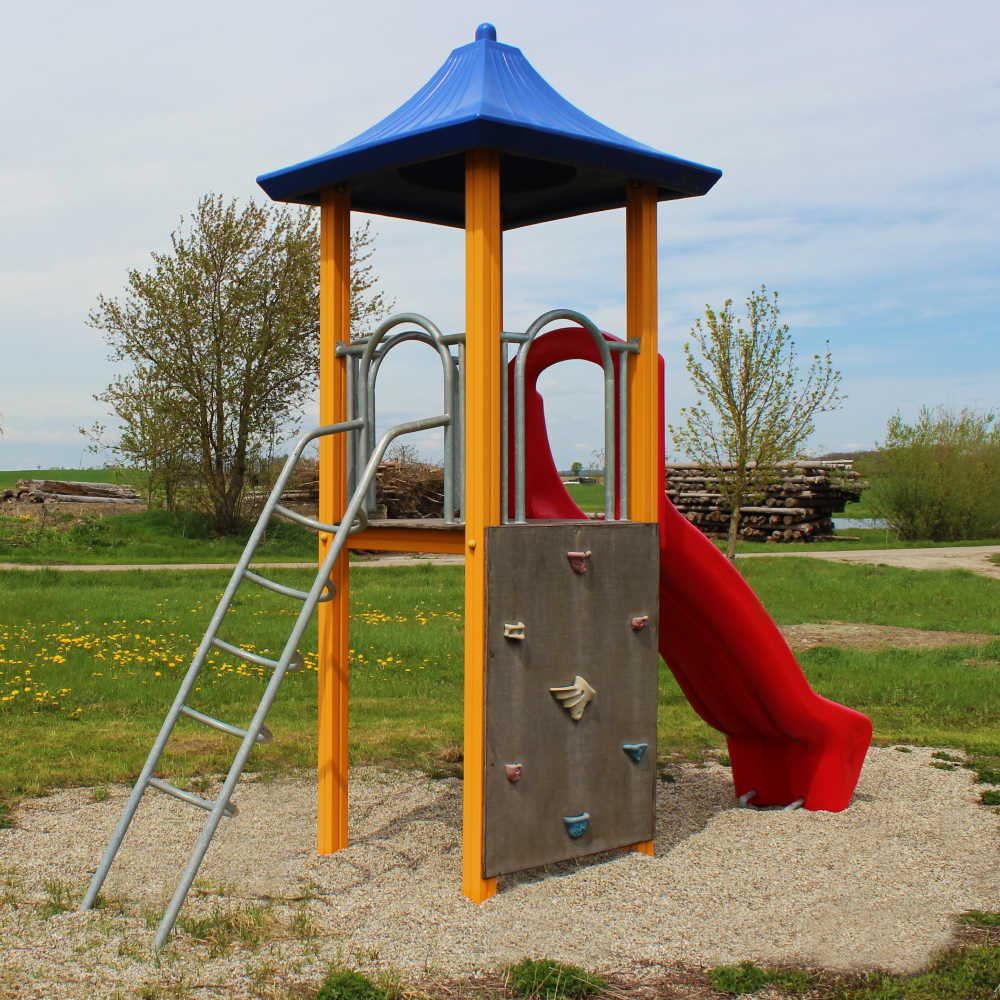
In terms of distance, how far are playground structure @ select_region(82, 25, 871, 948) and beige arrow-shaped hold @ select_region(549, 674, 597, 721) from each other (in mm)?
10

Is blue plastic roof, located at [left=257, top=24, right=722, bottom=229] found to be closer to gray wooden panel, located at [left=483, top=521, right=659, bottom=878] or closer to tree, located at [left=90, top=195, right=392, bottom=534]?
gray wooden panel, located at [left=483, top=521, right=659, bottom=878]

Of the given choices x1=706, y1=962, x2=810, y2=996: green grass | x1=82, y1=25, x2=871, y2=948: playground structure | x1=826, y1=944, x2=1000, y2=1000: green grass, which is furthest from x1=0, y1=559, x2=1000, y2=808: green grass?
x1=826, y1=944, x2=1000, y2=1000: green grass

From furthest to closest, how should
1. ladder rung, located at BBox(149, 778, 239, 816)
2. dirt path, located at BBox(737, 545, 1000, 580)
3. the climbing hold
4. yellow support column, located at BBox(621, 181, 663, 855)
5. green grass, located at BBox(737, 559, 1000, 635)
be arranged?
dirt path, located at BBox(737, 545, 1000, 580) → green grass, located at BBox(737, 559, 1000, 635) → yellow support column, located at BBox(621, 181, 663, 855) → the climbing hold → ladder rung, located at BBox(149, 778, 239, 816)

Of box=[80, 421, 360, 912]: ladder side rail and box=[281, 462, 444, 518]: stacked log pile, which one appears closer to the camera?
box=[80, 421, 360, 912]: ladder side rail

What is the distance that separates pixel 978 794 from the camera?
5.64m

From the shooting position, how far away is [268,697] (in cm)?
371

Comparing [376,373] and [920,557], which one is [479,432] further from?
[920,557]

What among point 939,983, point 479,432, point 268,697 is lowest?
point 939,983

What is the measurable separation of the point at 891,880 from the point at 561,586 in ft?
6.39

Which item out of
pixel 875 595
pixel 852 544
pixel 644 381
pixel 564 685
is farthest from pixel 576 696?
pixel 852 544

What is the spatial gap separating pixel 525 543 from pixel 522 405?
0.59 metres

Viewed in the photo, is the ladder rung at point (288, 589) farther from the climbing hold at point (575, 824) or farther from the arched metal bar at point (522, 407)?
the climbing hold at point (575, 824)

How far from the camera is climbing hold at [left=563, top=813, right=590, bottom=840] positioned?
14.1 ft

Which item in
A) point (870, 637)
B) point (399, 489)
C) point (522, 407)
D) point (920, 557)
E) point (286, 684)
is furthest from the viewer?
point (399, 489)
